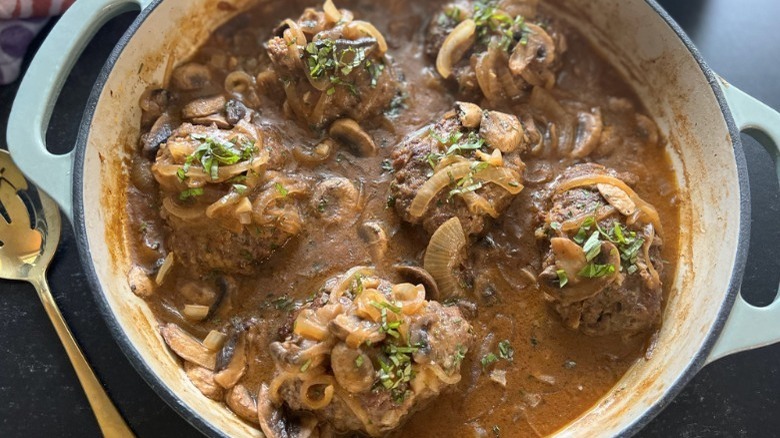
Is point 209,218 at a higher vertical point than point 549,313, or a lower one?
higher

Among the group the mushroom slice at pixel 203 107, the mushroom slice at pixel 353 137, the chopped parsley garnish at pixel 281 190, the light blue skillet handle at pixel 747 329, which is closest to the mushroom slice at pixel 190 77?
the mushroom slice at pixel 203 107

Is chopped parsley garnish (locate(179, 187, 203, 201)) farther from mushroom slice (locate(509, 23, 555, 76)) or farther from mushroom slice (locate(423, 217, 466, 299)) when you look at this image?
mushroom slice (locate(509, 23, 555, 76))

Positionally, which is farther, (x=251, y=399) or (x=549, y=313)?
(x=549, y=313)

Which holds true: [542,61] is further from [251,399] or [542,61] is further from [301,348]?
[251,399]

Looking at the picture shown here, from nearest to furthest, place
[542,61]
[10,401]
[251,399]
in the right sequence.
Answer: [251,399] → [10,401] → [542,61]

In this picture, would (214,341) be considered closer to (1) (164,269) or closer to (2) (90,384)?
(1) (164,269)

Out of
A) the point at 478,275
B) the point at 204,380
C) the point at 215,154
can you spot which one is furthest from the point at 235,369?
the point at 478,275

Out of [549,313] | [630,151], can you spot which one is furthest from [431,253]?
[630,151]
